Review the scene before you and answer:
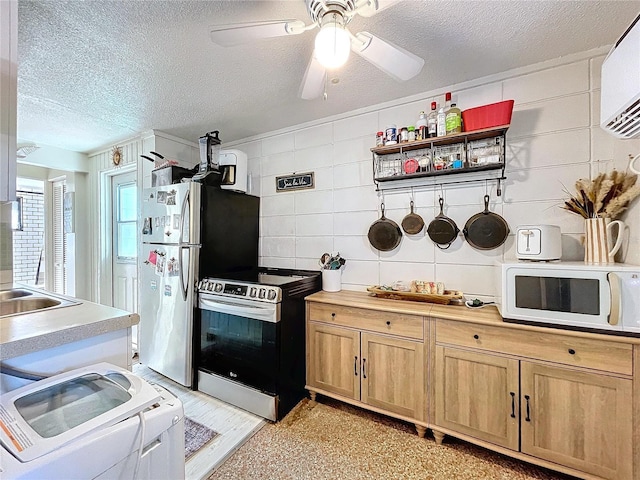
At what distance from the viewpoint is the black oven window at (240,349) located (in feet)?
6.58

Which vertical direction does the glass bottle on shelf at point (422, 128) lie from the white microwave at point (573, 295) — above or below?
above

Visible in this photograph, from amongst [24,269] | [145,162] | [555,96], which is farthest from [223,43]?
[24,269]

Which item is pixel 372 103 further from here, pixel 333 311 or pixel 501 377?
pixel 501 377

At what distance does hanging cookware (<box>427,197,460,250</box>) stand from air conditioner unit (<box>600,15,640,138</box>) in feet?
3.05

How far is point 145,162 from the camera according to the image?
10.0 feet

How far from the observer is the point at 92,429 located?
31.5 inches

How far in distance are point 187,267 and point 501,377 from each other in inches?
91.1

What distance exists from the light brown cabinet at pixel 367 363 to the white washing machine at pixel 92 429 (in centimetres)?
123

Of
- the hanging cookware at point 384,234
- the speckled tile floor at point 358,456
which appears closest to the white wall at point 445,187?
the hanging cookware at point 384,234

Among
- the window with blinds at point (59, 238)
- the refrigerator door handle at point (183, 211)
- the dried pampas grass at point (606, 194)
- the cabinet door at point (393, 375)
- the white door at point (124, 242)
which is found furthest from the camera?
the window with blinds at point (59, 238)

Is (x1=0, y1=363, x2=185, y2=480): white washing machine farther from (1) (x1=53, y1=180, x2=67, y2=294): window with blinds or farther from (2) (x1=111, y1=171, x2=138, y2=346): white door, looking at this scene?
(1) (x1=53, y1=180, x2=67, y2=294): window with blinds

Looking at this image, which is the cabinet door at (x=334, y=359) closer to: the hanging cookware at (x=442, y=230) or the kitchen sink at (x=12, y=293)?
the hanging cookware at (x=442, y=230)

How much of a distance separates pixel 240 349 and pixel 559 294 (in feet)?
6.69

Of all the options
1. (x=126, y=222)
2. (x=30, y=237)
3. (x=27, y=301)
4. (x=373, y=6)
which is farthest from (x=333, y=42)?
(x=30, y=237)
